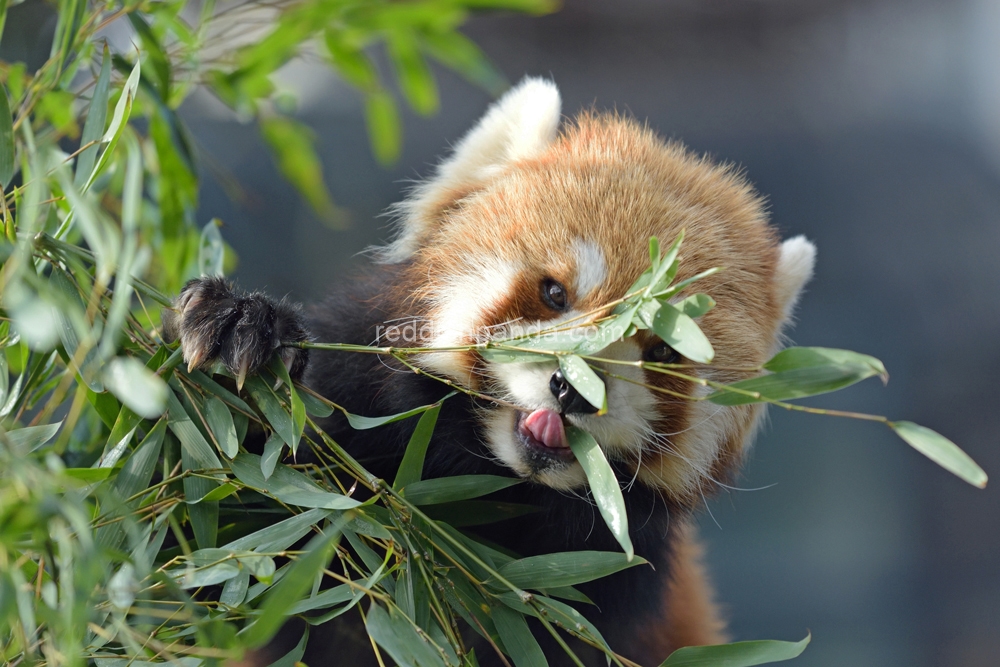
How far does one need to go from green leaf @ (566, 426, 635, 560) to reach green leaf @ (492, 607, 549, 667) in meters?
0.18

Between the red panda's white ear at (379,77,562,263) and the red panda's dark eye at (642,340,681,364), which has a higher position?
the red panda's white ear at (379,77,562,263)

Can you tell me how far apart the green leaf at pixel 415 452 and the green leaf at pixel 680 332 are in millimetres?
347

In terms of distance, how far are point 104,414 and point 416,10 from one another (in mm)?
1001

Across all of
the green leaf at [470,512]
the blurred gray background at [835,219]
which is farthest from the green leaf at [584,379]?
the blurred gray background at [835,219]

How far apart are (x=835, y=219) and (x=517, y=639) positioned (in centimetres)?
361

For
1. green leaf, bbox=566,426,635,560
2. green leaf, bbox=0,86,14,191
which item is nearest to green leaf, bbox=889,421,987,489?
green leaf, bbox=566,426,635,560

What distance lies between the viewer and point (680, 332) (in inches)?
34.7

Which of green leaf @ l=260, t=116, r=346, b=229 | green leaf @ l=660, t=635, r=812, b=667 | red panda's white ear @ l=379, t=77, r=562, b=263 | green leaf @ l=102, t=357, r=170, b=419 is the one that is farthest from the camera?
green leaf @ l=260, t=116, r=346, b=229

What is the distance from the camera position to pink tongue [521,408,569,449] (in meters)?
1.18

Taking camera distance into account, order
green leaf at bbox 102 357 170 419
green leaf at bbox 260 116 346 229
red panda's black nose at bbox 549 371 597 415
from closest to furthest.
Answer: green leaf at bbox 102 357 170 419 < red panda's black nose at bbox 549 371 597 415 < green leaf at bbox 260 116 346 229

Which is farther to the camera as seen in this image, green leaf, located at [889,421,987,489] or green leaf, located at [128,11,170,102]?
green leaf, located at [128,11,170,102]

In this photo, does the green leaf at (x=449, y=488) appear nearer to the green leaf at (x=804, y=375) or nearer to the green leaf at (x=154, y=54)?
the green leaf at (x=804, y=375)

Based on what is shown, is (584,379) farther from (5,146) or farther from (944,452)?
(5,146)

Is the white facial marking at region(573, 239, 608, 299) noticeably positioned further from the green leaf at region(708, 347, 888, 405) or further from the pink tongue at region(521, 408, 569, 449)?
the green leaf at region(708, 347, 888, 405)
